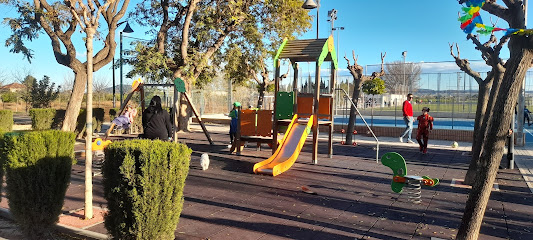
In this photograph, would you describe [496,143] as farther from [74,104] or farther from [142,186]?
[74,104]

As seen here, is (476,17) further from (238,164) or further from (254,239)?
(238,164)

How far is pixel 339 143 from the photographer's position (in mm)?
14477

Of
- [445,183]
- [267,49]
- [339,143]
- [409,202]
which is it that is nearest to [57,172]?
[409,202]

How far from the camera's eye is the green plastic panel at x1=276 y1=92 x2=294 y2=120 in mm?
10516

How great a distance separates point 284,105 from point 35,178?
722 cm

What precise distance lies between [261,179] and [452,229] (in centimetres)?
387

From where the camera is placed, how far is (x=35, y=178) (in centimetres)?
404

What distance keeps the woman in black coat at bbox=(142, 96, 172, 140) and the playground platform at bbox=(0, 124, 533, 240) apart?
1119 millimetres

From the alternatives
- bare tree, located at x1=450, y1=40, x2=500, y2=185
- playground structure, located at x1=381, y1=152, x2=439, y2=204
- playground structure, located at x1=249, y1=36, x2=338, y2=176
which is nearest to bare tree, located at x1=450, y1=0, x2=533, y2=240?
playground structure, located at x1=381, y1=152, x2=439, y2=204

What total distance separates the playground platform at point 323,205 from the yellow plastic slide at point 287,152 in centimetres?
20

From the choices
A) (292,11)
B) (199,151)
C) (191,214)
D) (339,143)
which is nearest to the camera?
(191,214)

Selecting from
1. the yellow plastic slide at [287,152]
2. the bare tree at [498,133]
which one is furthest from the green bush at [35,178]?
the yellow plastic slide at [287,152]

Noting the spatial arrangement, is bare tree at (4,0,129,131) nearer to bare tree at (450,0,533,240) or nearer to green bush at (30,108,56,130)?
green bush at (30,108,56,130)

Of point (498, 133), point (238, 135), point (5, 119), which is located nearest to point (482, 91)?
point (238, 135)
